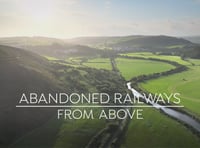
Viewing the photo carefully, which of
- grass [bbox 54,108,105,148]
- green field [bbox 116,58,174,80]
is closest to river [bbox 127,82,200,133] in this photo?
grass [bbox 54,108,105,148]

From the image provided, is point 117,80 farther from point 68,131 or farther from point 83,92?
point 68,131

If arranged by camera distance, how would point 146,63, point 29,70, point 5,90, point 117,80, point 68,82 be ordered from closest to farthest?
point 5,90 → point 29,70 → point 68,82 → point 117,80 → point 146,63

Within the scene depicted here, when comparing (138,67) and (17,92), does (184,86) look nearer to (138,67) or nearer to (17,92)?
(138,67)

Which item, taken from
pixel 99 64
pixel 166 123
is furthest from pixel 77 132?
pixel 99 64

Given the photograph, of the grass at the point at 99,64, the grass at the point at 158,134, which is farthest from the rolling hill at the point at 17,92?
the grass at the point at 99,64

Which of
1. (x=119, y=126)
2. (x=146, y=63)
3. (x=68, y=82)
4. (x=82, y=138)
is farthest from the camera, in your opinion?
(x=146, y=63)

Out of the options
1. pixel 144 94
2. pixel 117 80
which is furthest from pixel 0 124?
pixel 117 80
